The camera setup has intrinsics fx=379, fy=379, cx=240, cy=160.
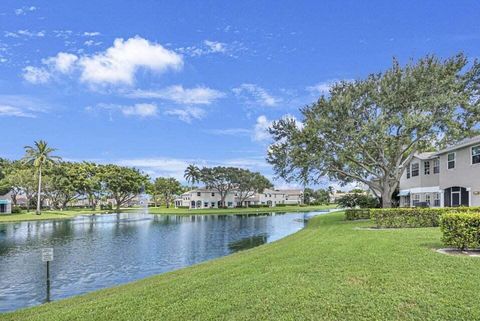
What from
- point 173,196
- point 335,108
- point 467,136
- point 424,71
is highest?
point 424,71

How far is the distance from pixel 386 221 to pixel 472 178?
9.45 meters

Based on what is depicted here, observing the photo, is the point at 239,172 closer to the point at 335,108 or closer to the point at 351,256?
the point at 335,108

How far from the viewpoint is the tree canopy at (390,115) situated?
1011 inches

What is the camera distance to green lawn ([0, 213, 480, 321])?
6363mm

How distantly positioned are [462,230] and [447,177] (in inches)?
779

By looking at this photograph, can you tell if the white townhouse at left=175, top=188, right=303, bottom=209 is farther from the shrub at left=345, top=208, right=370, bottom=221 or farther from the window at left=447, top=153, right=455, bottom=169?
the window at left=447, top=153, right=455, bottom=169

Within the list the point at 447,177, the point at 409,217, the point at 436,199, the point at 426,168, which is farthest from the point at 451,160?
the point at 409,217

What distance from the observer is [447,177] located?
92.2ft

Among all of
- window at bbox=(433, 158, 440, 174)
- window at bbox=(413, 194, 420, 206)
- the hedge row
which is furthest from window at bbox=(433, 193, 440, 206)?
the hedge row

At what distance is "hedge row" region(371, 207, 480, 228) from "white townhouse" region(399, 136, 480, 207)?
734 cm

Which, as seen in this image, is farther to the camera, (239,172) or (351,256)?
(239,172)

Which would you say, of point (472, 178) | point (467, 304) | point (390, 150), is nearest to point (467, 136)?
point (472, 178)

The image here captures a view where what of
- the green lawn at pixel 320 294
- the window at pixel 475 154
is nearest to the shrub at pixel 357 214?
the window at pixel 475 154

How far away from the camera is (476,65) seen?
27156mm
